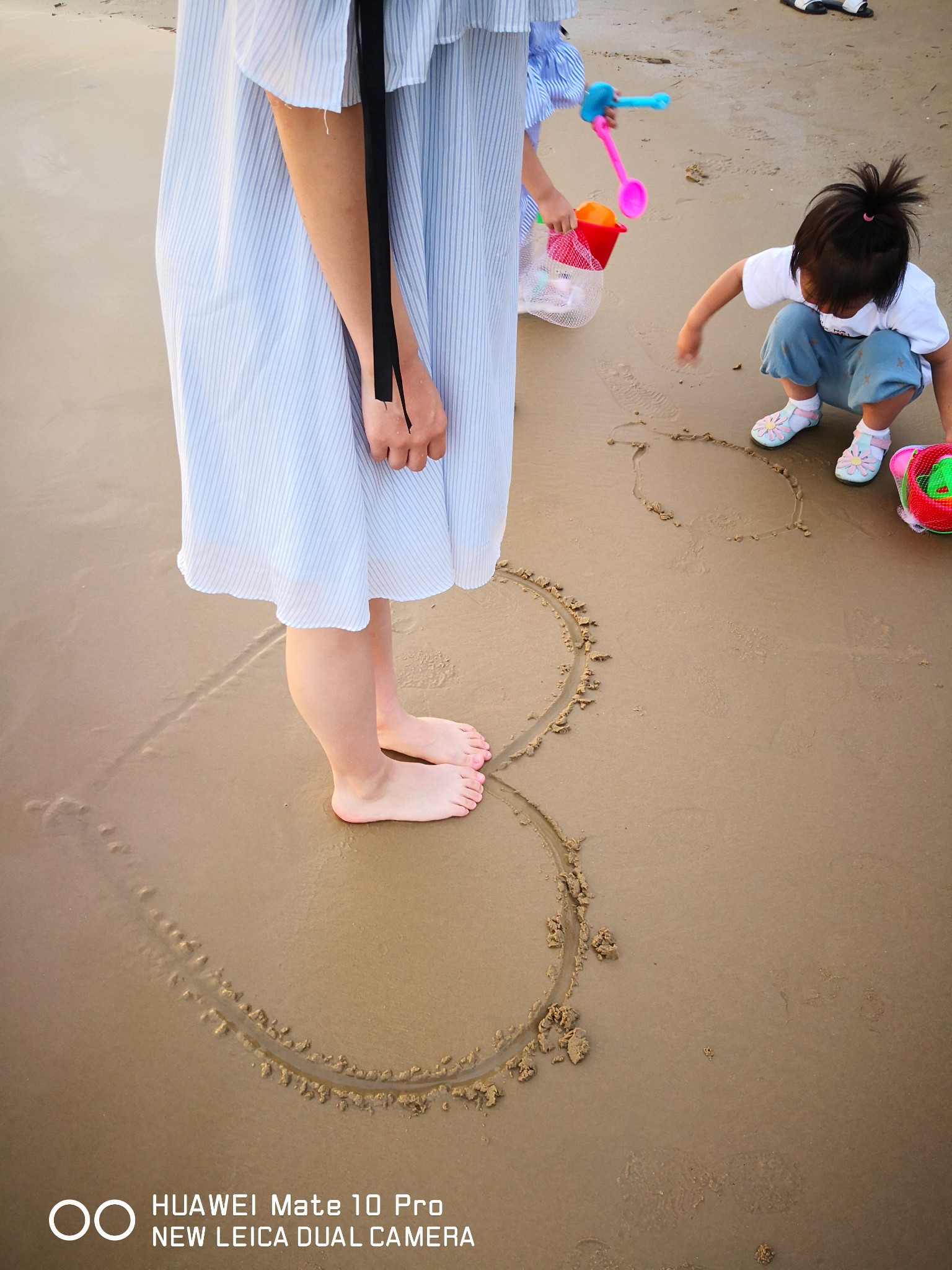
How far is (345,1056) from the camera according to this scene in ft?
4.26

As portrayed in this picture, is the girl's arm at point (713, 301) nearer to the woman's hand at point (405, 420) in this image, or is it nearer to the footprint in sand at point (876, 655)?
the footprint in sand at point (876, 655)

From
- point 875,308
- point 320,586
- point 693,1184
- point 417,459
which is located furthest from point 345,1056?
point 875,308

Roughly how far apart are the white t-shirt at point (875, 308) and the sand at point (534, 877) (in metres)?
0.30

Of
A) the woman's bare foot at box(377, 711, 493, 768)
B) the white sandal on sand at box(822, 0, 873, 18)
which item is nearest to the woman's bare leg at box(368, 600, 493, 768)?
the woman's bare foot at box(377, 711, 493, 768)

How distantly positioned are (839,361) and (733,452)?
0.34 m

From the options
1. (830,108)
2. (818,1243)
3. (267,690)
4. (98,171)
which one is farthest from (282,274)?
(830,108)

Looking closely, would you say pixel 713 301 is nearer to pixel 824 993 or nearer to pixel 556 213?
pixel 556 213

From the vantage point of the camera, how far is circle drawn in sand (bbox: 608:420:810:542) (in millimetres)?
2113

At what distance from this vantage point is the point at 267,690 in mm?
1775

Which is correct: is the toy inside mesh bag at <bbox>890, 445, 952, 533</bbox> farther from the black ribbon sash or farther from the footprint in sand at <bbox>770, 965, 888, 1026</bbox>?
the black ribbon sash

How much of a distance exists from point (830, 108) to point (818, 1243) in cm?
409

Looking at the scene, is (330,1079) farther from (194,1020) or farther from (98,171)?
(98,171)

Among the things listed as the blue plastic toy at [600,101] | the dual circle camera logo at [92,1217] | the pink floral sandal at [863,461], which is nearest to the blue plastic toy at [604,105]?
the blue plastic toy at [600,101]

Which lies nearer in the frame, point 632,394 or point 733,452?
point 733,452
